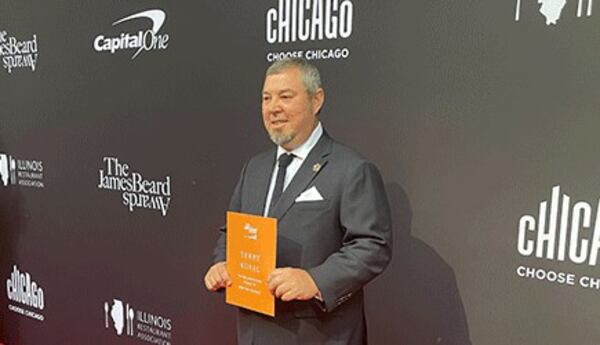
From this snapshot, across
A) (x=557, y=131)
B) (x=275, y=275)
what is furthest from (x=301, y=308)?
(x=557, y=131)

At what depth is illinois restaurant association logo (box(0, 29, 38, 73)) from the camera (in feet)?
8.93

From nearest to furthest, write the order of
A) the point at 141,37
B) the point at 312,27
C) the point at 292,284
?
the point at 292,284 → the point at 312,27 → the point at 141,37

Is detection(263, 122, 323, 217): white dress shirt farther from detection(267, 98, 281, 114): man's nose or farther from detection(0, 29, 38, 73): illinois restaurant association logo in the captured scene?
detection(0, 29, 38, 73): illinois restaurant association logo

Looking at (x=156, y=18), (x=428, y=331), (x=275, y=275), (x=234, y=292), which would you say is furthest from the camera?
(x=156, y=18)

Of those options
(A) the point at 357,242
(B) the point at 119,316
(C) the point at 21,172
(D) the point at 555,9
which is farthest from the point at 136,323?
(D) the point at 555,9

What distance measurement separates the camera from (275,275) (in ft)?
4.16

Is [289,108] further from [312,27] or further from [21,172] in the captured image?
[21,172]

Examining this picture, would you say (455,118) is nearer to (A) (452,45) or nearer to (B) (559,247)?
(A) (452,45)

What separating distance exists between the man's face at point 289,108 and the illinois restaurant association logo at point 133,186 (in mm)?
1073

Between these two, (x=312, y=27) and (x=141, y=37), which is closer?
(x=312, y=27)

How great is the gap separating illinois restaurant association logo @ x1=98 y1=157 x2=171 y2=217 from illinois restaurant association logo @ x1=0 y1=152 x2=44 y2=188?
483 mm

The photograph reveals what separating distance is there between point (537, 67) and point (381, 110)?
0.47 m

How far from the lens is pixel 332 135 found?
→ 5.96ft

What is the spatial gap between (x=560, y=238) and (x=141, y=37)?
1803 mm
